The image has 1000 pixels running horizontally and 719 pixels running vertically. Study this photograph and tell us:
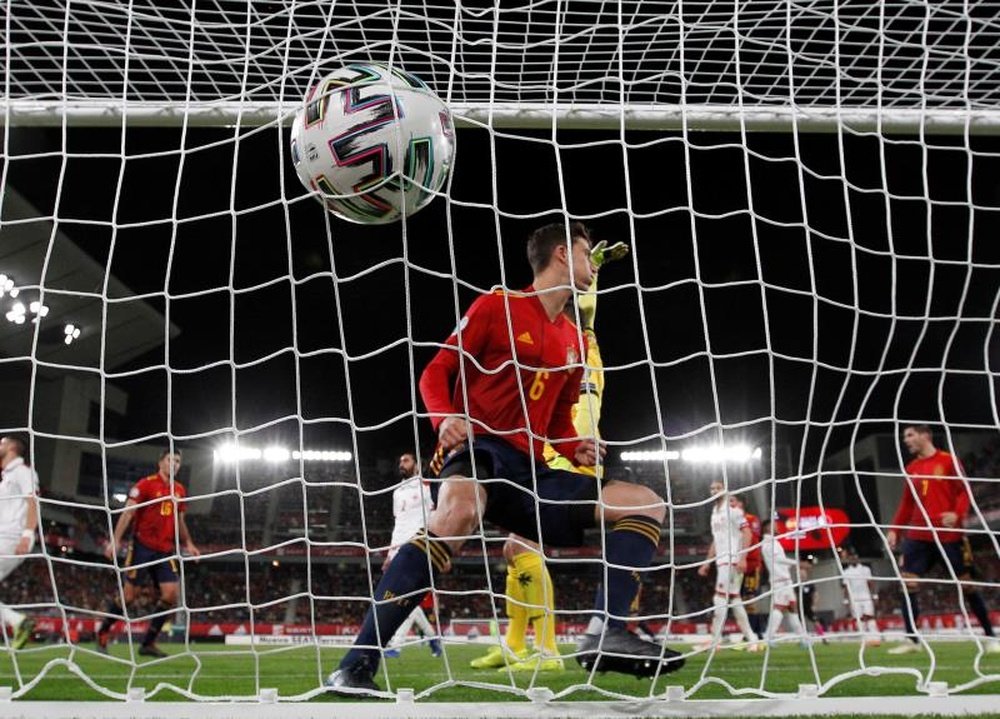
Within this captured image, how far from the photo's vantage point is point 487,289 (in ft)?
27.4

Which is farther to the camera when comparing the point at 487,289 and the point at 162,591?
the point at 487,289

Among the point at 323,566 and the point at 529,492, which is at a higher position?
the point at 323,566

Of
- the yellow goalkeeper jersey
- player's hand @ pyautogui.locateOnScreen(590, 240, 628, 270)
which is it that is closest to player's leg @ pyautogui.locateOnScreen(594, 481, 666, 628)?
the yellow goalkeeper jersey

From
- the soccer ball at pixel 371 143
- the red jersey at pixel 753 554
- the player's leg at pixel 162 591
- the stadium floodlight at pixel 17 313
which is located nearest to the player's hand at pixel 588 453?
the soccer ball at pixel 371 143

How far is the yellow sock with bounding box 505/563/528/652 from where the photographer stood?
4328mm

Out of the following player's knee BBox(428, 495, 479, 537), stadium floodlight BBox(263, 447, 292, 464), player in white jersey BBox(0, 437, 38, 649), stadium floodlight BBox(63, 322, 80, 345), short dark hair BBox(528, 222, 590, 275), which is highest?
stadium floodlight BBox(63, 322, 80, 345)

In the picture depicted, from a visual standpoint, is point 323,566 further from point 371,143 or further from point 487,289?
point 371,143

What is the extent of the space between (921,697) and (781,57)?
9.47ft

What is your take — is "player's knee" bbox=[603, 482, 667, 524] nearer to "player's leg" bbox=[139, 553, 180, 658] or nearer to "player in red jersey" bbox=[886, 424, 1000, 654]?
"player in red jersey" bbox=[886, 424, 1000, 654]

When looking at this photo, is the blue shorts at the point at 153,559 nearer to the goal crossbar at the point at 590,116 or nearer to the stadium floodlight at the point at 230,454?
the goal crossbar at the point at 590,116

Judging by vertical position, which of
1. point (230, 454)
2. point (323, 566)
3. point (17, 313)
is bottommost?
point (323, 566)

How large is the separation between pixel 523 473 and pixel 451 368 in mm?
438

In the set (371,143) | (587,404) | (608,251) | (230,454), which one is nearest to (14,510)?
(587,404)

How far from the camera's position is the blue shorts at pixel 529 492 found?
2.84 metres
